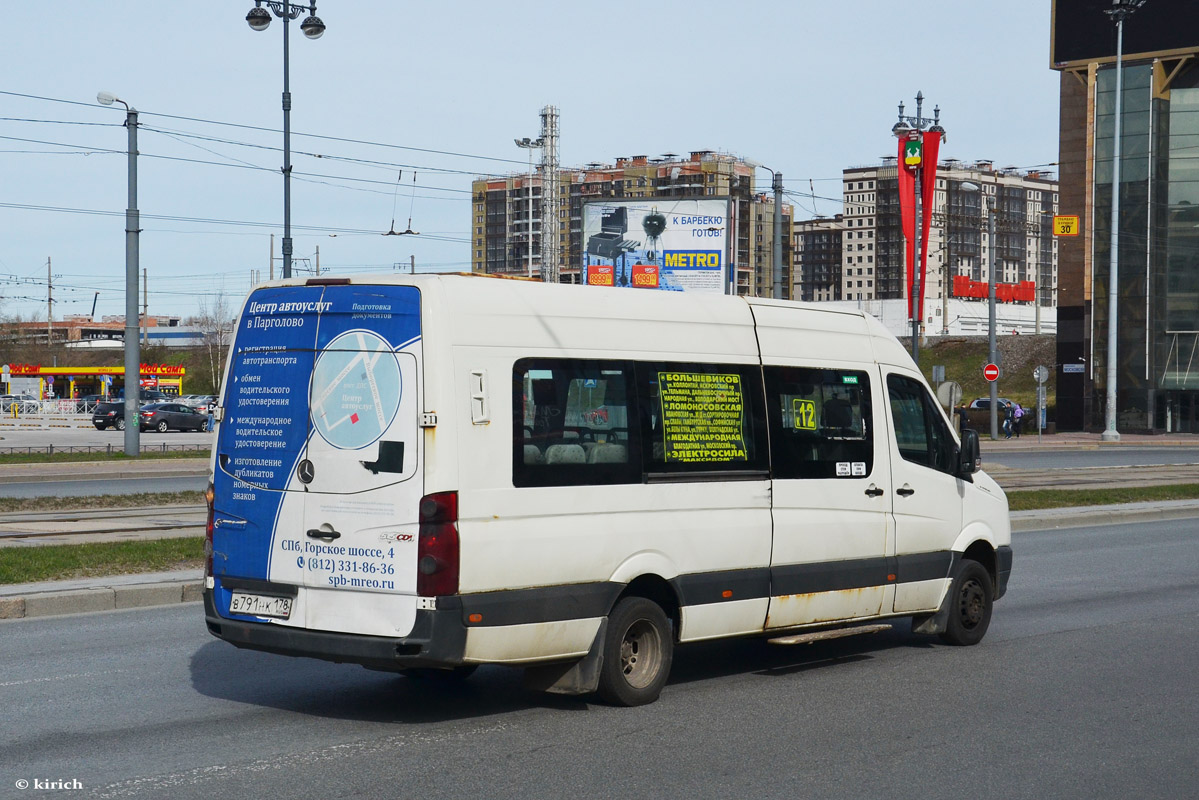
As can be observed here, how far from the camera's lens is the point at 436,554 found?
6324 millimetres

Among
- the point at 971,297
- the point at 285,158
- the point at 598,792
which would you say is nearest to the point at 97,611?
the point at 598,792

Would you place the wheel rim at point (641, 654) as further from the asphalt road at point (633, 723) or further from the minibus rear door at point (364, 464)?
the minibus rear door at point (364, 464)

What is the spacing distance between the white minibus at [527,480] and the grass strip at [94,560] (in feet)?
16.9

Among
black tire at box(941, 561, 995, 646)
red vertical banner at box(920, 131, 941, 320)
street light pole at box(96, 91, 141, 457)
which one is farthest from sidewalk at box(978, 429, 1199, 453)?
black tire at box(941, 561, 995, 646)

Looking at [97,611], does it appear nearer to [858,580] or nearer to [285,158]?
[858,580]

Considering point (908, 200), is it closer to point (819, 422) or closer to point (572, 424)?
point (819, 422)

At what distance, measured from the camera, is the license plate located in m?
6.76

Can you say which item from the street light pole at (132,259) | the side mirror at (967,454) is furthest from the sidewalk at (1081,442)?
the side mirror at (967,454)

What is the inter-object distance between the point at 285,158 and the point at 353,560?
24981 mm

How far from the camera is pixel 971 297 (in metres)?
138

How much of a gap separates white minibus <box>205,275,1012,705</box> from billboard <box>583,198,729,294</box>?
94.5 feet

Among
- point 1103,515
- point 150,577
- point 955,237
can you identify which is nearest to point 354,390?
point 150,577

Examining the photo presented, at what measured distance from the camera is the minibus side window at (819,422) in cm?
808

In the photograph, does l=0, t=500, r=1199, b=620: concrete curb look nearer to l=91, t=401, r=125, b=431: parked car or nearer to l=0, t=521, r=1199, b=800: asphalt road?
l=0, t=521, r=1199, b=800: asphalt road
